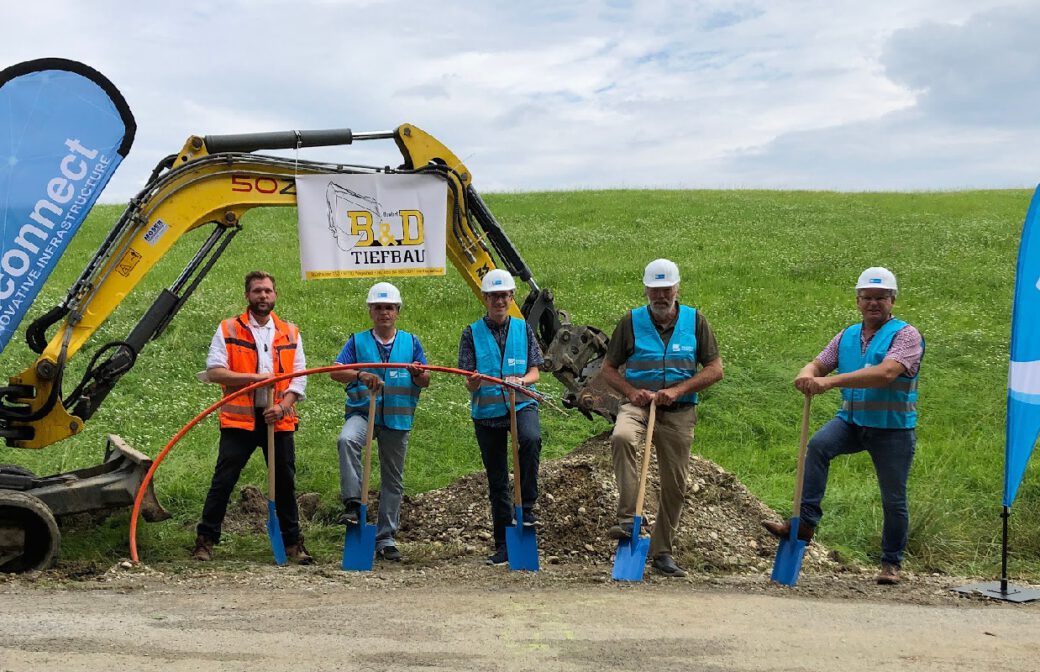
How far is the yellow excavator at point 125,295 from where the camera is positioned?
24.5 ft

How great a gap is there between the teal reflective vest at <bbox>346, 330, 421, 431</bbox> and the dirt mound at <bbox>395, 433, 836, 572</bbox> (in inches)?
53.4

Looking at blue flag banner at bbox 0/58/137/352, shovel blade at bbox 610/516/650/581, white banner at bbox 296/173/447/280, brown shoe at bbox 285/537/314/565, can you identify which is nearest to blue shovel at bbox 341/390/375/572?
brown shoe at bbox 285/537/314/565

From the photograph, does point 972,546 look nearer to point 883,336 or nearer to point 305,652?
point 883,336

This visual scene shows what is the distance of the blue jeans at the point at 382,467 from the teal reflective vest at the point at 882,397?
300cm

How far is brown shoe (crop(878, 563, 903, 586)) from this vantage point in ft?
23.4

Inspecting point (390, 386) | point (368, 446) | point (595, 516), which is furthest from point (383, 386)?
point (595, 516)

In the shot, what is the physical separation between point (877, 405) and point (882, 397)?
6 cm

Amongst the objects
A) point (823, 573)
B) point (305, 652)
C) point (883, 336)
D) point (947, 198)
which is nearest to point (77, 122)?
point (305, 652)

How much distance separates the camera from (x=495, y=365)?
752 centimetres

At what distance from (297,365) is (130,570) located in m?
1.71

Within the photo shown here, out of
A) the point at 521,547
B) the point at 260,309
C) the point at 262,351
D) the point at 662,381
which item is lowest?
the point at 521,547

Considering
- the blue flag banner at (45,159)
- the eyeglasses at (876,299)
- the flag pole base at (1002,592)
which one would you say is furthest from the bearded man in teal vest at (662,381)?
the blue flag banner at (45,159)

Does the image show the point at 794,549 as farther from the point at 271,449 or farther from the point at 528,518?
the point at 271,449

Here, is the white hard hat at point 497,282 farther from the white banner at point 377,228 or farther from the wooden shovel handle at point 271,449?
the wooden shovel handle at point 271,449
